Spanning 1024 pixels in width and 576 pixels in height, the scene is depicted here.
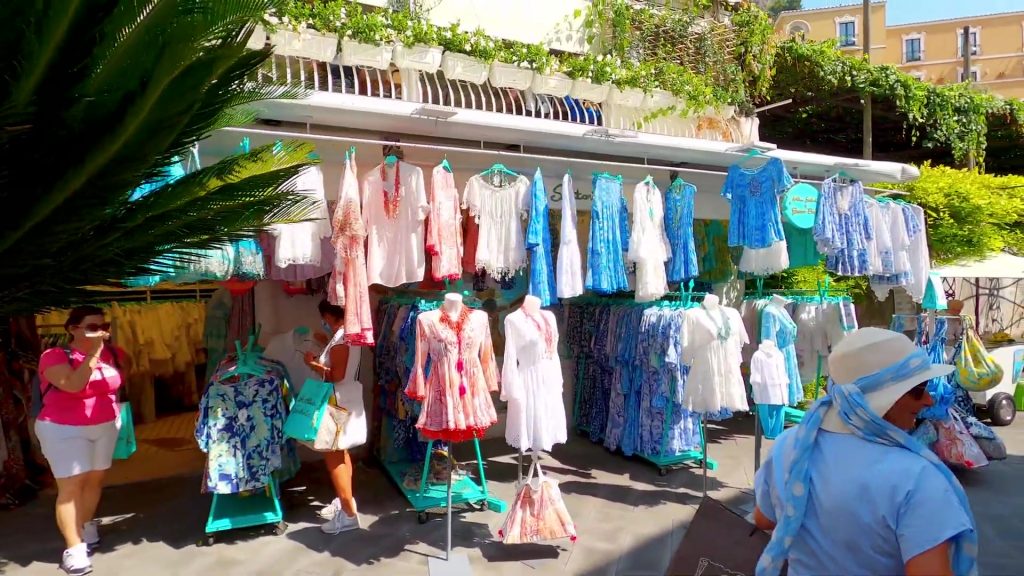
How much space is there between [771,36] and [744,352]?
609 cm

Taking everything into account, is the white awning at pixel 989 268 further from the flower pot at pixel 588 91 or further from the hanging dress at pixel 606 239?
the hanging dress at pixel 606 239

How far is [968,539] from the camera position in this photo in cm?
161

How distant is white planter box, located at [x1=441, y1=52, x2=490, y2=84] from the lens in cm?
698

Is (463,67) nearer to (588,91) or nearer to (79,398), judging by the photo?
(588,91)

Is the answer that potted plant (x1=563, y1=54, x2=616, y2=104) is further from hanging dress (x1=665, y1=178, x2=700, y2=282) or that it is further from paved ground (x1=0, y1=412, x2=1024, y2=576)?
paved ground (x1=0, y1=412, x2=1024, y2=576)

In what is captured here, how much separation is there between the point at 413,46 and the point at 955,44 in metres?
40.9

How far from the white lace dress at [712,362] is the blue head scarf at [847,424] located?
10.8ft

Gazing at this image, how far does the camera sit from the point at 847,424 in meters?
1.80

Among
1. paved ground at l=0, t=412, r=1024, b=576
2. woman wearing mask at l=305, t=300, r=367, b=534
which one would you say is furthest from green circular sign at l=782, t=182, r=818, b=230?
woman wearing mask at l=305, t=300, r=367, b=534

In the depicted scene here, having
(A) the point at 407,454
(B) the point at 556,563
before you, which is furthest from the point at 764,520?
(A) the point at 407,454

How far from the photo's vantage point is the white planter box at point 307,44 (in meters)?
6.04

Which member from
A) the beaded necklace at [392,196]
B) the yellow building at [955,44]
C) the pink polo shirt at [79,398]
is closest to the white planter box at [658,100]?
the beaded necklace at [392,196]

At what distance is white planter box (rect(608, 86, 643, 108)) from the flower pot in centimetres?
8

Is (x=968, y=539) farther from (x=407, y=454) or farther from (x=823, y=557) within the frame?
(x=407, y=454)
